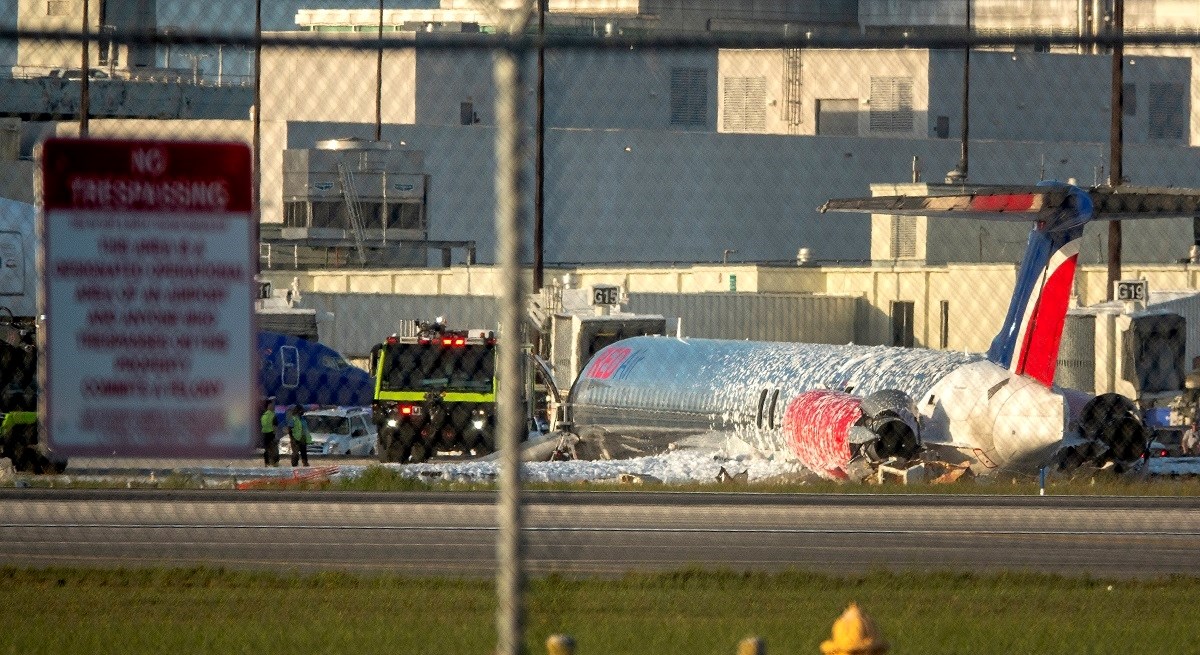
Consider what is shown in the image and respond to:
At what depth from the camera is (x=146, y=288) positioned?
7246 mm

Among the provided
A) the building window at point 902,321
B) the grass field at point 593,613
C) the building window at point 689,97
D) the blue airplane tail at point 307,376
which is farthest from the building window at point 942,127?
the grass field at point 593,613

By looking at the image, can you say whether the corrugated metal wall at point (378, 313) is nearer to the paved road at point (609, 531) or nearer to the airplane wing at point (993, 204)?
the airplane wing at point (993, 204)

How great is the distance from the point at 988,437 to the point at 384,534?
30.4 feet

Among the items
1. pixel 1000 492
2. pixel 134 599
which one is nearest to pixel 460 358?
pixel 1000 492

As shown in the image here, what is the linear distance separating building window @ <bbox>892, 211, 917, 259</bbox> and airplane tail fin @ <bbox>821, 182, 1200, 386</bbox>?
94.5 ft

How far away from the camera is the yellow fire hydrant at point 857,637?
27.2ft

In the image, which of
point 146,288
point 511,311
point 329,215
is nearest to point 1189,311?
point 329,215

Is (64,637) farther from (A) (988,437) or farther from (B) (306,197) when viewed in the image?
(B) (306,197)

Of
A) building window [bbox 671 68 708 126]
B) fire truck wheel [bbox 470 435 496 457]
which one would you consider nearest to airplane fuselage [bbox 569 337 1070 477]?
fire truck wheel [bbox 470 435 496 457]

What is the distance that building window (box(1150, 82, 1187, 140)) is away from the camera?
7075 centimetres

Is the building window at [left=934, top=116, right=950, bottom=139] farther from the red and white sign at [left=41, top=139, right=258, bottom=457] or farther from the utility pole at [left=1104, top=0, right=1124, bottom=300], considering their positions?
the red and white sign at [left=41, top=139, right=258, bottom=457]

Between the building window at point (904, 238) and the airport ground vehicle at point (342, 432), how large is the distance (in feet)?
69.7

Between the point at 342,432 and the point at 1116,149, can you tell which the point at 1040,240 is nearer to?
the point at 1116,149

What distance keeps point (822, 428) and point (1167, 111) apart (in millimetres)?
51581
